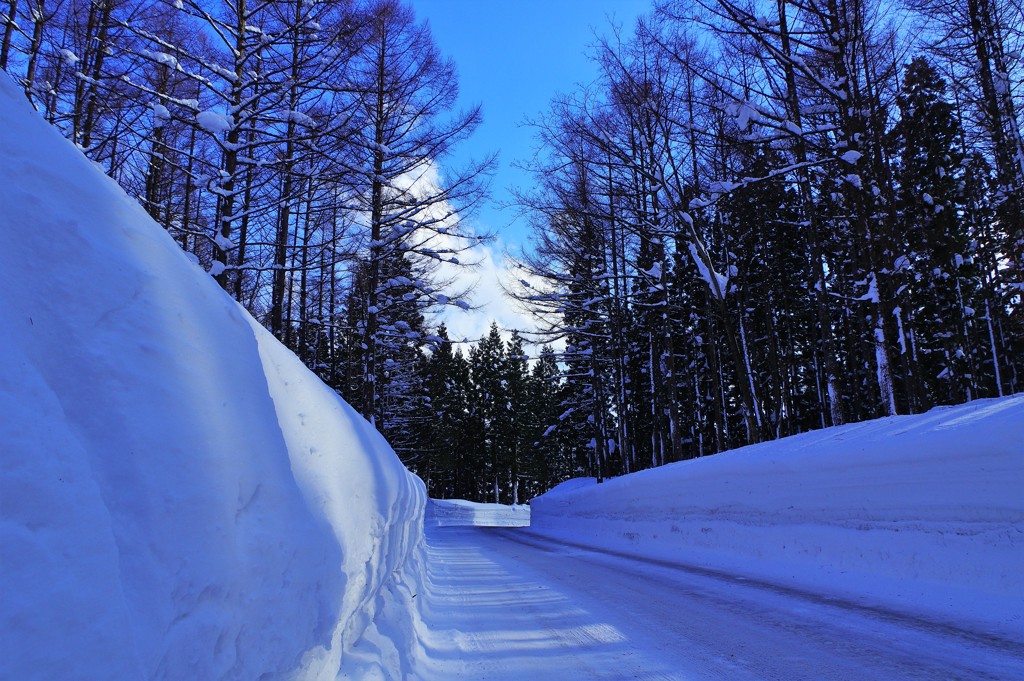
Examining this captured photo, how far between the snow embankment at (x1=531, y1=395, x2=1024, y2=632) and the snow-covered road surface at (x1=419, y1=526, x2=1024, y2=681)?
679 millimetres

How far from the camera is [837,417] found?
13586 millimetres

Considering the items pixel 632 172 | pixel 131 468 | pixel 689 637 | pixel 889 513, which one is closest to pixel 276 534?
pixel 131 468

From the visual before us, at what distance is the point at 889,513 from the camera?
577 cm

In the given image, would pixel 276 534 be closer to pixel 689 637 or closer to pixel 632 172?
pixel 689 637

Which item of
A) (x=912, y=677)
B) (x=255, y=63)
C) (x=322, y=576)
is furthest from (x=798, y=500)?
(x=255, y=63)

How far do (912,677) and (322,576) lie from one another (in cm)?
290

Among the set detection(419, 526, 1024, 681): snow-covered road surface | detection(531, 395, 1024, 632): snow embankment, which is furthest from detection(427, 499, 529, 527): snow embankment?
detection(419, 526, 1024, 681): snow-covered road surface

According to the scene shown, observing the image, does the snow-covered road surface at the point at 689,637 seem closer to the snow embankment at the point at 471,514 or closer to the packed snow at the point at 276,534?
the packed snow at the point at 276,534

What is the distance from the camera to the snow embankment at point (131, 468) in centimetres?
97

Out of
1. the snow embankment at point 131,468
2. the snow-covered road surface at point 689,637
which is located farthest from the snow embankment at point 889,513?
the snow embankment at point 131,468

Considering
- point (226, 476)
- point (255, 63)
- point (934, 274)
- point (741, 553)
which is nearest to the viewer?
point (226, 476)

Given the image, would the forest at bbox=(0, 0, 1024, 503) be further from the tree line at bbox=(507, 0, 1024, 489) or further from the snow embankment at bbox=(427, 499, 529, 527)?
the snow embankment at bbox=(427, 499, 529, 527)

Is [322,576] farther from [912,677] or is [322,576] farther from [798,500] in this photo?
[798,500]

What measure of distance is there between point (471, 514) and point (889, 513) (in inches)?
1132
